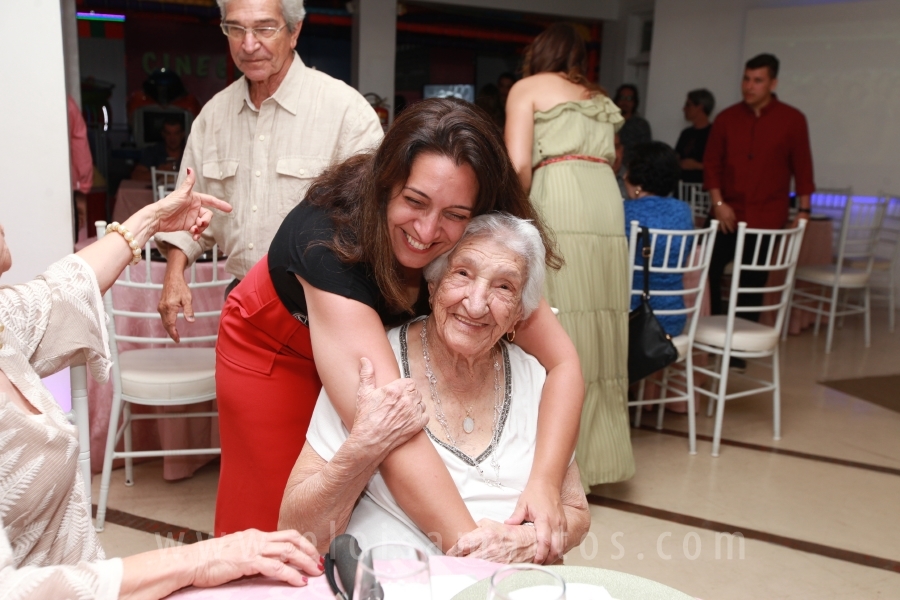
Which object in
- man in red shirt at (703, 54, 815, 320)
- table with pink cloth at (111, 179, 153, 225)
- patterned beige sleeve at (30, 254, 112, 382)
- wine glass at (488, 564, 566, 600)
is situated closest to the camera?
wine glass at (488, 564, 566, 600)

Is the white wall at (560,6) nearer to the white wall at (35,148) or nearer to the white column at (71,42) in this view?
the white column at (71,42)

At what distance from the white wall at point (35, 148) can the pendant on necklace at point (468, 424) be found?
4.93ft

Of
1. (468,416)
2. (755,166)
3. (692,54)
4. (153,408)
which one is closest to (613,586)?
(468,416)

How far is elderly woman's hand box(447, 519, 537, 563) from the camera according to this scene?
4.69 feet

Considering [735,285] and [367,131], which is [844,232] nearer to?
[735,285]

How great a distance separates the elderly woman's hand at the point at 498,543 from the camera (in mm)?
1429

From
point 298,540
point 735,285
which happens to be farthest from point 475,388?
point 735,285

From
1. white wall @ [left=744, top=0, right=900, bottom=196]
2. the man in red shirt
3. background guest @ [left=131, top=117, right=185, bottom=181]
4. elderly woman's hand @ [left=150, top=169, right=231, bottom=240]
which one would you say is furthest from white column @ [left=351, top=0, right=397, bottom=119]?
elderly woman's hand @ [left=150, top=169, right=231, bottom=240]

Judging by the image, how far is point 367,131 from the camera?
2.44 metres

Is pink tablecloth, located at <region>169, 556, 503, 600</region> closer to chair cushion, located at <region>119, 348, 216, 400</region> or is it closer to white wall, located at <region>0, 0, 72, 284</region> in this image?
white wall, located at <region>0, 0, 72, 284</region>

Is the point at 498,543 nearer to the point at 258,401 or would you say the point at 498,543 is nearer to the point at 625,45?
the point at 258,401

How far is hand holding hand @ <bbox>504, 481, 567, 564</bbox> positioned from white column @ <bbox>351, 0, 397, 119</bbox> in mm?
7186

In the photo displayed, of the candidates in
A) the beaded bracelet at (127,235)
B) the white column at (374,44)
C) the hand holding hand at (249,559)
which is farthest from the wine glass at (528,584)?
the white column at (374,44)

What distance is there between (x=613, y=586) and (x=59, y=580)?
0.72 m
